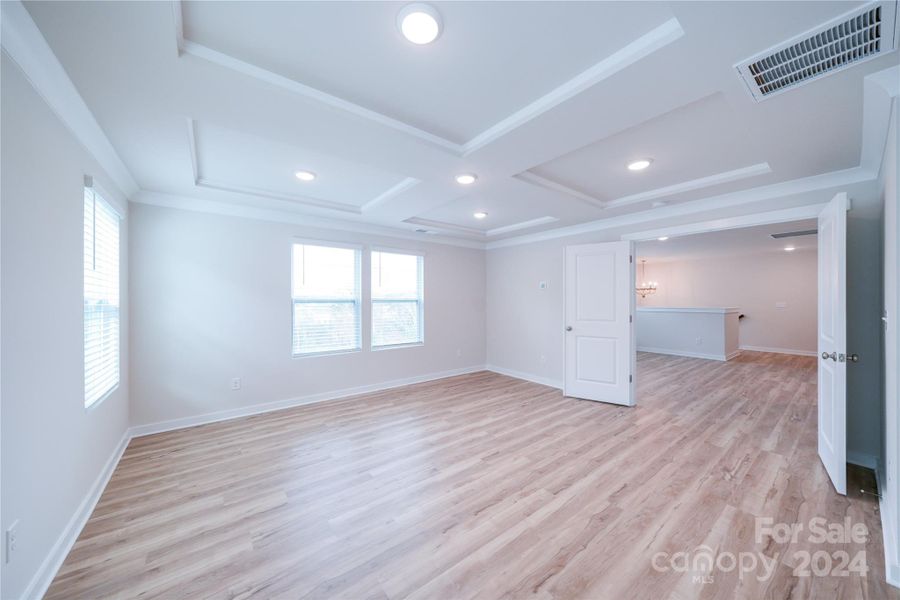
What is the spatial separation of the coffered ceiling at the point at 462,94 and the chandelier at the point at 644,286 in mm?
6604

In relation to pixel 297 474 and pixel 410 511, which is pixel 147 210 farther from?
pixel 410 511

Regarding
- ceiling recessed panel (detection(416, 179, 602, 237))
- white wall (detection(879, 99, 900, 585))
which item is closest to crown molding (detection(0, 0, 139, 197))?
ceiling recessed panel (detection(416, 179, 602, 237))

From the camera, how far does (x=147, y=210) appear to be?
3.31 meters

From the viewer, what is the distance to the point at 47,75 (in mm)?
1529

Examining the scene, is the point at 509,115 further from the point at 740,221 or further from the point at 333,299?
the point at 333,299

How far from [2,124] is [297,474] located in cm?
246

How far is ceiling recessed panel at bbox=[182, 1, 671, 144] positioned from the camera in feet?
4.31

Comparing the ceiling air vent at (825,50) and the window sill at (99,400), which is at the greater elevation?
the ceiling air vent at (825,50)

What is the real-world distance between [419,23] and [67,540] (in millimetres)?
3133

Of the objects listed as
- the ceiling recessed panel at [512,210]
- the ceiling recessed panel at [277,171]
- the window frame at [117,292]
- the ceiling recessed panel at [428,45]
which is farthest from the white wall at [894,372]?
the window frame at [117,292]

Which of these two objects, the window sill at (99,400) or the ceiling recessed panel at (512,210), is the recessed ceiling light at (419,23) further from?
the window sill at (99,400)

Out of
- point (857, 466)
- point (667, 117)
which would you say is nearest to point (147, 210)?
point (667, 117)

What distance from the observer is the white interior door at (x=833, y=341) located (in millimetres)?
2238

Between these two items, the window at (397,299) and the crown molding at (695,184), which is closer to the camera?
the crown molding at (695,184)
